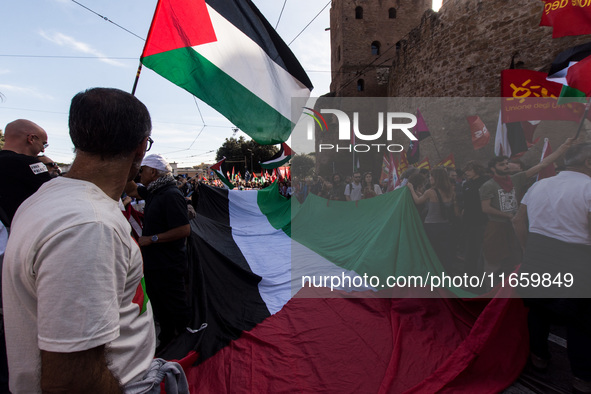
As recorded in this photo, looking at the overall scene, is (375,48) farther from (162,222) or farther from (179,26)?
(162,222)

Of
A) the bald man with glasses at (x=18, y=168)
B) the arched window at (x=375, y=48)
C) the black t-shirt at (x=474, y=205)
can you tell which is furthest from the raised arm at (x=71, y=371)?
the arched window at (x=375, y=48)

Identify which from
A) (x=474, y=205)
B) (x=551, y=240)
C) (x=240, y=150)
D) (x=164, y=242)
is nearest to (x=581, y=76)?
(x=474, y=205)

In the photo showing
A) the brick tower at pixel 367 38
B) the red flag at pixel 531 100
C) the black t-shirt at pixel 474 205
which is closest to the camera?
the black t-shirt at pixel 474 205

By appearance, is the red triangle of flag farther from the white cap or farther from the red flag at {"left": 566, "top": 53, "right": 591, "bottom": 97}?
the red flag at {"left": 566, "top": 53, "right": 591, "bottom": 97}

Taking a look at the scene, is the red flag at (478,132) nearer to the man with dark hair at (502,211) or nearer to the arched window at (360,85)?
the man with dark hair at (502,211)

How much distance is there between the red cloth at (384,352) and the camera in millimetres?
2291

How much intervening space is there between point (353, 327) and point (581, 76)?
375cm

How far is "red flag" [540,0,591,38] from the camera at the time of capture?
3566 millimetres

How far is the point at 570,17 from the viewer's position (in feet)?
11.9

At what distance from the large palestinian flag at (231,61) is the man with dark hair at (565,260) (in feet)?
7.83

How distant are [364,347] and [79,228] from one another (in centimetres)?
269

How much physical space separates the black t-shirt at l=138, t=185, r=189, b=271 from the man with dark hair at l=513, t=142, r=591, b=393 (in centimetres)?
293

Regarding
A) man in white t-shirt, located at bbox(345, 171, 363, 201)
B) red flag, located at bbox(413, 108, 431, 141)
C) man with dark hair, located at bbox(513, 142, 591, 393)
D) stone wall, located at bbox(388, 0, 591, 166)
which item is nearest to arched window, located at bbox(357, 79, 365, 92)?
stone wall, located at bbox(388, 0, 591, 166)

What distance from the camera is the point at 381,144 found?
19.5m
